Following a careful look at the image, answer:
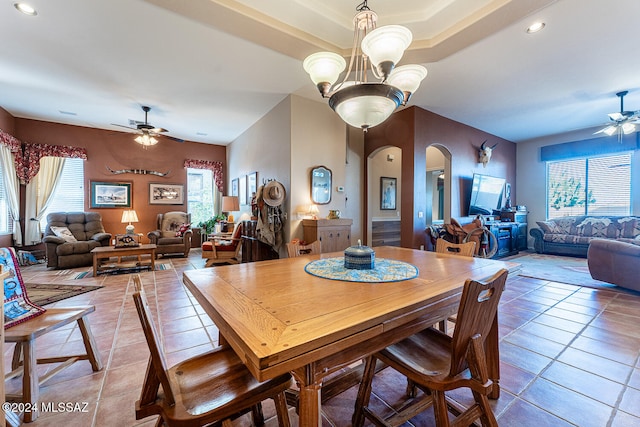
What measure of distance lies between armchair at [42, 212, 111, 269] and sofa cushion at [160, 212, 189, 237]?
3.91 ft

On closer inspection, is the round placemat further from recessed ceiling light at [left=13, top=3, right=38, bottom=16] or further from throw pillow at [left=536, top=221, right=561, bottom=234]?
throw pillow at [left=536, top=221, right=561, bottom=234]

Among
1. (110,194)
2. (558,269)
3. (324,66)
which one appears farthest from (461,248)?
(110,194)

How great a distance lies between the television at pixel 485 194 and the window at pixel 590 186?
164 centimetres

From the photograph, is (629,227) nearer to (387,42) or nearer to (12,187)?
(387,42)

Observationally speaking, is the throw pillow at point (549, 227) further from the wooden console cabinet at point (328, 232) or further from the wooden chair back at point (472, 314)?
the wooden chair back at point (472, 314)

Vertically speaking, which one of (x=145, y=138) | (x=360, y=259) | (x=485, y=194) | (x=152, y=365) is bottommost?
(x=152, y=365)

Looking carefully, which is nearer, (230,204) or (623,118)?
(623,118)

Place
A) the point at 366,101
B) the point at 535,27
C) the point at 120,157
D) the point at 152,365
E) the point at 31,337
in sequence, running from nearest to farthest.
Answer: the point at 152,365
the point at 31,337
the point at 366,101
the point at 535,27
the point at 120,157

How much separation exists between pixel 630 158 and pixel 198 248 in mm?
10559

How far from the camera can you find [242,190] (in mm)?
6309

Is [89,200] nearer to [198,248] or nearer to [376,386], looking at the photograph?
[198,248]

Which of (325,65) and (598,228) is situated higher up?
(325,65)

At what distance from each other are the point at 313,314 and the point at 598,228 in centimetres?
801

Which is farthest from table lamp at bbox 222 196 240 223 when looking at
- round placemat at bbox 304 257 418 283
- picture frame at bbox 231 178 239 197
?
round placemat at bbox 304 257 418 283
